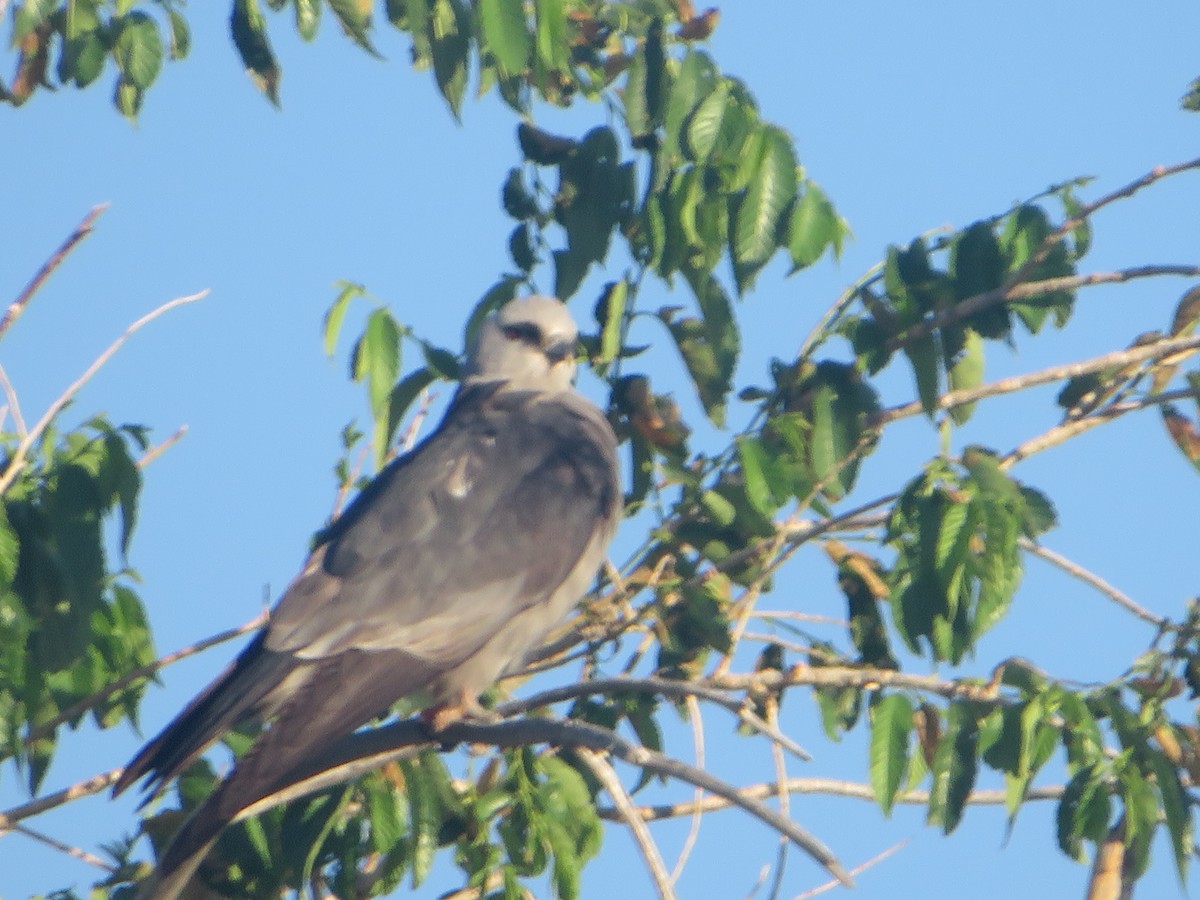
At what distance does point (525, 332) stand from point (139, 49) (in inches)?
60.0

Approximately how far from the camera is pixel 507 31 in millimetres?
3158

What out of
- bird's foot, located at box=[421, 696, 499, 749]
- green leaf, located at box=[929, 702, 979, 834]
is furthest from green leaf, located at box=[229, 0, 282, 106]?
green leaf, located at box=[929, 702, 979, 834]

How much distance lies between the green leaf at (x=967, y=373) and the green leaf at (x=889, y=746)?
941mm

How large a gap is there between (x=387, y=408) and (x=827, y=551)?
1.11 m

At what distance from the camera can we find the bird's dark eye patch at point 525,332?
4906mm

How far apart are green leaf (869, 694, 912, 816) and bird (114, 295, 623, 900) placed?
3.17 feet

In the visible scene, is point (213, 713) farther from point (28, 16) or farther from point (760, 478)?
point (28, 16)

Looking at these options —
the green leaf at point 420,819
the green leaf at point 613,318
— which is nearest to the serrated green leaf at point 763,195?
the green leaf at point 613,318

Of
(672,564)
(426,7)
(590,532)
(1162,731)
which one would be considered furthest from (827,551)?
(426,7)

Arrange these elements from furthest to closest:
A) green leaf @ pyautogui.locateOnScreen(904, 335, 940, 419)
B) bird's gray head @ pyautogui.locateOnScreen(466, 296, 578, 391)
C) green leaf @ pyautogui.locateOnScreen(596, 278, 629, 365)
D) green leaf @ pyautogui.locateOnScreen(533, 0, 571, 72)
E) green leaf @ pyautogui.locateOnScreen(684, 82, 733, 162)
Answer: bird's gray head @ pyautogui.locateOnScreen(466, 296, 578, 391) < green leaf @ pyautogui.locateOnScreen(596, 278, 629, 365) < green leaf @ pyautogui.locateOnScreen(904, 335, 940, 419) < green leaf @ pyautogui.locateOnScreen(684, 82, 733, 162) < green leaf @ pyautogui.locateOnScreen(533, 0, 571, 72)

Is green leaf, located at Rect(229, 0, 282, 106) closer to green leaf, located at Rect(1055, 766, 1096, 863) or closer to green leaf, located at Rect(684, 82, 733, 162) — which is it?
green leaf, located at Rect(684, 82, 733, 162)

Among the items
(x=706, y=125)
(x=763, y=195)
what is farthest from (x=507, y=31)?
(x=763, y=195)

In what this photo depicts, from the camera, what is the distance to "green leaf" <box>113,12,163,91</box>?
12.6ft

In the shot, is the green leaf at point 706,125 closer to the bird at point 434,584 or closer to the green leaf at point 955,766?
the bird at point 434,584
